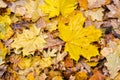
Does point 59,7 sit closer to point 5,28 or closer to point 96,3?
→ point 96,3

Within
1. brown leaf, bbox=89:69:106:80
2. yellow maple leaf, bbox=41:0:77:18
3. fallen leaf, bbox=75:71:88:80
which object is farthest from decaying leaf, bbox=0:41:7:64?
brown leaf, bbox=89:69:106:80

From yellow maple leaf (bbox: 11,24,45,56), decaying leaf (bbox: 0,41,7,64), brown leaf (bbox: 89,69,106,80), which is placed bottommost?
brown leaf (bbox: 89,69,106,80)

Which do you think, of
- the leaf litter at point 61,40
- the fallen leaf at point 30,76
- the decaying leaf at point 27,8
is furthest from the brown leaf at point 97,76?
the decaying leaf at point 27,8

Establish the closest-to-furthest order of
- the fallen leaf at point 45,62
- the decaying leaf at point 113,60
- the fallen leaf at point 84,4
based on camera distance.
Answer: the decaying leaf at point 113,60 < the fallen leaf at point 45,62 < the fallen leaf at point 84,4

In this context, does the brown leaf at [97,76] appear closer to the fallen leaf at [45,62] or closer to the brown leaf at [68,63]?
the brown leaf at [68,63]

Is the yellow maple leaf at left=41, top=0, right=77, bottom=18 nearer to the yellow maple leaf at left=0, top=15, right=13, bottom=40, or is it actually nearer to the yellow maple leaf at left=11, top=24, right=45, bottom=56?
the yellow maple leaf at left=11, top=24, right=45, bottom=56

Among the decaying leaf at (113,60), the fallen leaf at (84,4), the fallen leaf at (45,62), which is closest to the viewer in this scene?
the decaying leaf at (113,60)

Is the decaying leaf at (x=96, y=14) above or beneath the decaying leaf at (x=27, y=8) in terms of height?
beneath

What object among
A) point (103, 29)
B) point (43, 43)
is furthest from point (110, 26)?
point (43, 43)

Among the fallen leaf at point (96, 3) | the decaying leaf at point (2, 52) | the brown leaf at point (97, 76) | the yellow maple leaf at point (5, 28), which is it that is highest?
the fallen leaf at point (96, 3)

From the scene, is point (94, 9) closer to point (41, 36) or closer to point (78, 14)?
point (78, 14)
